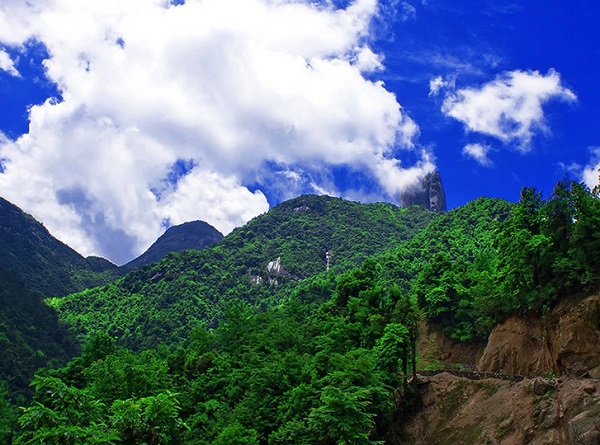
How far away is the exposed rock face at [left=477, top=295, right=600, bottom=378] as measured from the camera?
1292 inches

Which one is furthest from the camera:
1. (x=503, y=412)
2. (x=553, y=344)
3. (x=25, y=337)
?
(x=25, y=337)

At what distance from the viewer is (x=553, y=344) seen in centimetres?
3553

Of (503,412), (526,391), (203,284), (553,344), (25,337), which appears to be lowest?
(503,412)

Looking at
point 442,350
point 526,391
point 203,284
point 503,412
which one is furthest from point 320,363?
point 203,284

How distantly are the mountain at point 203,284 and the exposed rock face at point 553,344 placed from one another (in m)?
76.8

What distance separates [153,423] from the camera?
17594 millimetres

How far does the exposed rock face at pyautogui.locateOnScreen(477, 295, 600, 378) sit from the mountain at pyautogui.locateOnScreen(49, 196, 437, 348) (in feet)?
252

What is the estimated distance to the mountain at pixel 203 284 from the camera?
443ft

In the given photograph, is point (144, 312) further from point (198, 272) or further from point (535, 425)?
point (535, 425)

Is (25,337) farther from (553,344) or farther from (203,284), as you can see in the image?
(553,344)

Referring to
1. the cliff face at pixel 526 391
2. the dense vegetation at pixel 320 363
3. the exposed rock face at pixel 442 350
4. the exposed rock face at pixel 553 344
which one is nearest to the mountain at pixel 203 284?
the exposed rock face at pixel 442 350

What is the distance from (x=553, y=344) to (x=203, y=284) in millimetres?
130875

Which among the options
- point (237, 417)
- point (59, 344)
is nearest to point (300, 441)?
point (237, 417)

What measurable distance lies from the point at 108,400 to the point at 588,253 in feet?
121
